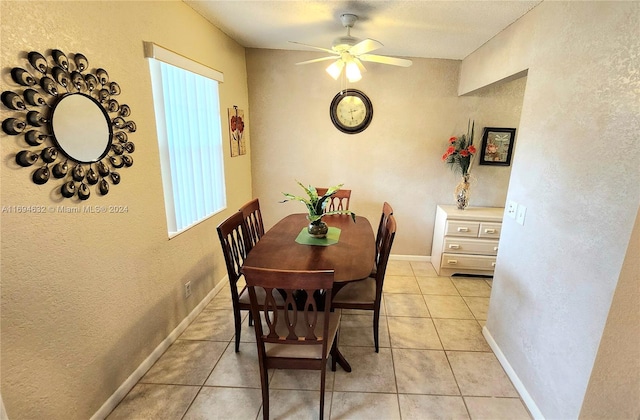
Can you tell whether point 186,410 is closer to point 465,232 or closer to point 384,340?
point 384,340

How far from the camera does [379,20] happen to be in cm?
219

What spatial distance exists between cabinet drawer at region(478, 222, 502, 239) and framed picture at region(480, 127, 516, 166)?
0.74 meters

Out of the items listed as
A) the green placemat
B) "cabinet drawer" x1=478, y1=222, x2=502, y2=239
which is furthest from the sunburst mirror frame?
"cabinet drawer" x1=478, y1=222, x2=502, y2=239

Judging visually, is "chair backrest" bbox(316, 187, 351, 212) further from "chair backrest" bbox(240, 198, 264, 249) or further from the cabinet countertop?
the cabinet countertop

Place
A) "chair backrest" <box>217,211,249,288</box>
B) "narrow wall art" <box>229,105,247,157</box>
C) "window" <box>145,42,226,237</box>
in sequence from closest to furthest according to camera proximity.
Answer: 1. "chair backrest" <box>217,211,249,288</box>
2. "window" <box>145,42,226,237</box>
3. "narrow wall art" <box>229,105,247,157</box>

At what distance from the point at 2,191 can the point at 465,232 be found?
346cm

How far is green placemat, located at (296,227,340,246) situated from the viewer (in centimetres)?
214

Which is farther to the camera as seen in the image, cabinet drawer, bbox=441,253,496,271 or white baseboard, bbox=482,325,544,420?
cabinet drawer, bbox=441,253,496,271

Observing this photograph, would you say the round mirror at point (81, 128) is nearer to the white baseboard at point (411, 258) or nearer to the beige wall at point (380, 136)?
the beige wall at point (380, 136)

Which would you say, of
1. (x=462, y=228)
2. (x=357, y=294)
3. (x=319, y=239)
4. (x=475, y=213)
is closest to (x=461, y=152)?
(x=475, y=213)

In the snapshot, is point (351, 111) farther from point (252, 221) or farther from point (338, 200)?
point (252, 221)

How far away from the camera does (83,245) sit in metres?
1.41

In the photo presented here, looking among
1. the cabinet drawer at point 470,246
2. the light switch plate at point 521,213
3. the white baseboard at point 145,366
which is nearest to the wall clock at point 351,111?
the cabinet drawer at point 470,246

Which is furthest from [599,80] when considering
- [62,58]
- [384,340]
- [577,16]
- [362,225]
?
[62,58]
